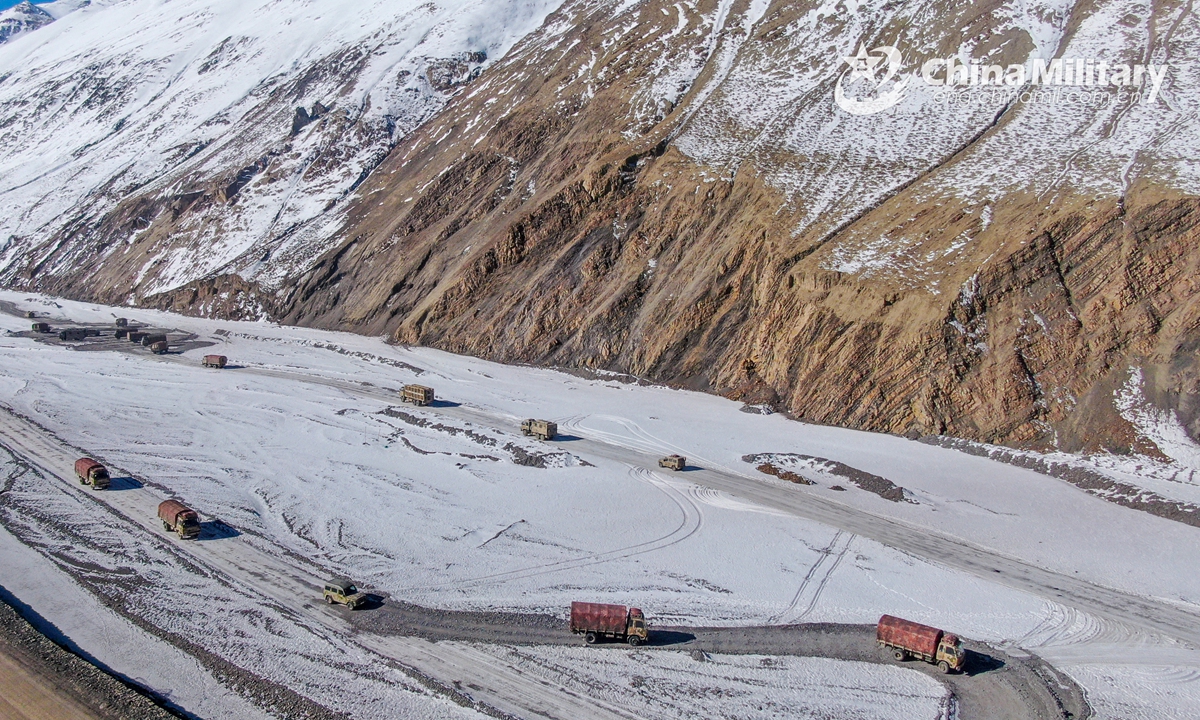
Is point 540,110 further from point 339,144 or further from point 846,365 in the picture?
point 846,365

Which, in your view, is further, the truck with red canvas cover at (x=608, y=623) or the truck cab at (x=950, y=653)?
the truck with red canvas cover at (x=608, y=623)

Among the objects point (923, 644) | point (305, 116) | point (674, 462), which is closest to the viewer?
point (923, 644)

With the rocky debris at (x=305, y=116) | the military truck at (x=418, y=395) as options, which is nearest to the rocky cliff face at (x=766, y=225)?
the rocky debris at (x=305, y=116)

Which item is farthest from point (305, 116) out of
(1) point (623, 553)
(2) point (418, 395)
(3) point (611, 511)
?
(1) point (623, 553)

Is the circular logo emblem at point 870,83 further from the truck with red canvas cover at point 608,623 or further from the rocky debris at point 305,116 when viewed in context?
the rocky debris at point 305,116

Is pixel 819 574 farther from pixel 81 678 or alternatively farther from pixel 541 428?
pixel 81 678

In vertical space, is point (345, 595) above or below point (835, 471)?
below

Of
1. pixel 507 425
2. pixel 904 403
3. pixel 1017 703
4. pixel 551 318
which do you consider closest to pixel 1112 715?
pixel 1017 703
